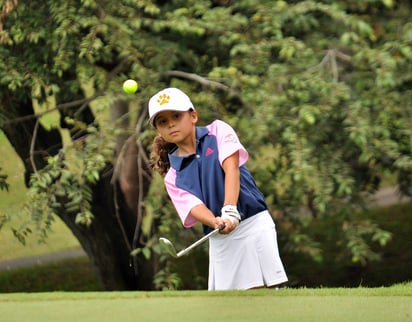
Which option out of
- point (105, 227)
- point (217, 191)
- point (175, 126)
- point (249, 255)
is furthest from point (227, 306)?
point (105, 227)

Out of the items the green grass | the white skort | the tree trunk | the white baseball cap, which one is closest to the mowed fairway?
the white skort

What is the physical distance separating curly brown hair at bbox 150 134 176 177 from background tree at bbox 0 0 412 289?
9.04 ft

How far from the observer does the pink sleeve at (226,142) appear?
4.92 meters

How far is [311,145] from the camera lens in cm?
848

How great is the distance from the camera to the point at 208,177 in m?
4.99

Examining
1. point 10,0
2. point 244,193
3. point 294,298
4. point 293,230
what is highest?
point 10,0

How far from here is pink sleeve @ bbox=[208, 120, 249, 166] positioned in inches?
194

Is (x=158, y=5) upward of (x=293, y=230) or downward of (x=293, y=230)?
upward

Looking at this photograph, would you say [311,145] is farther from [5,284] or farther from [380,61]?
[5,284]

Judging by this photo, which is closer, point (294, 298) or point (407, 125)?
point (294, 298)

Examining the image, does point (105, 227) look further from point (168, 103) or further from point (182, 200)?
point (168, 103)

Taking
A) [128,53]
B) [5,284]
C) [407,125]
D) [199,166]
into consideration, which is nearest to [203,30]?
[128,53]

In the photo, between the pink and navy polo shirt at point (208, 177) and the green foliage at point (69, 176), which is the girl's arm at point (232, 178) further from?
the green foliage at point (69, 176)

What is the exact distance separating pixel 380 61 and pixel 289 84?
83 cm
